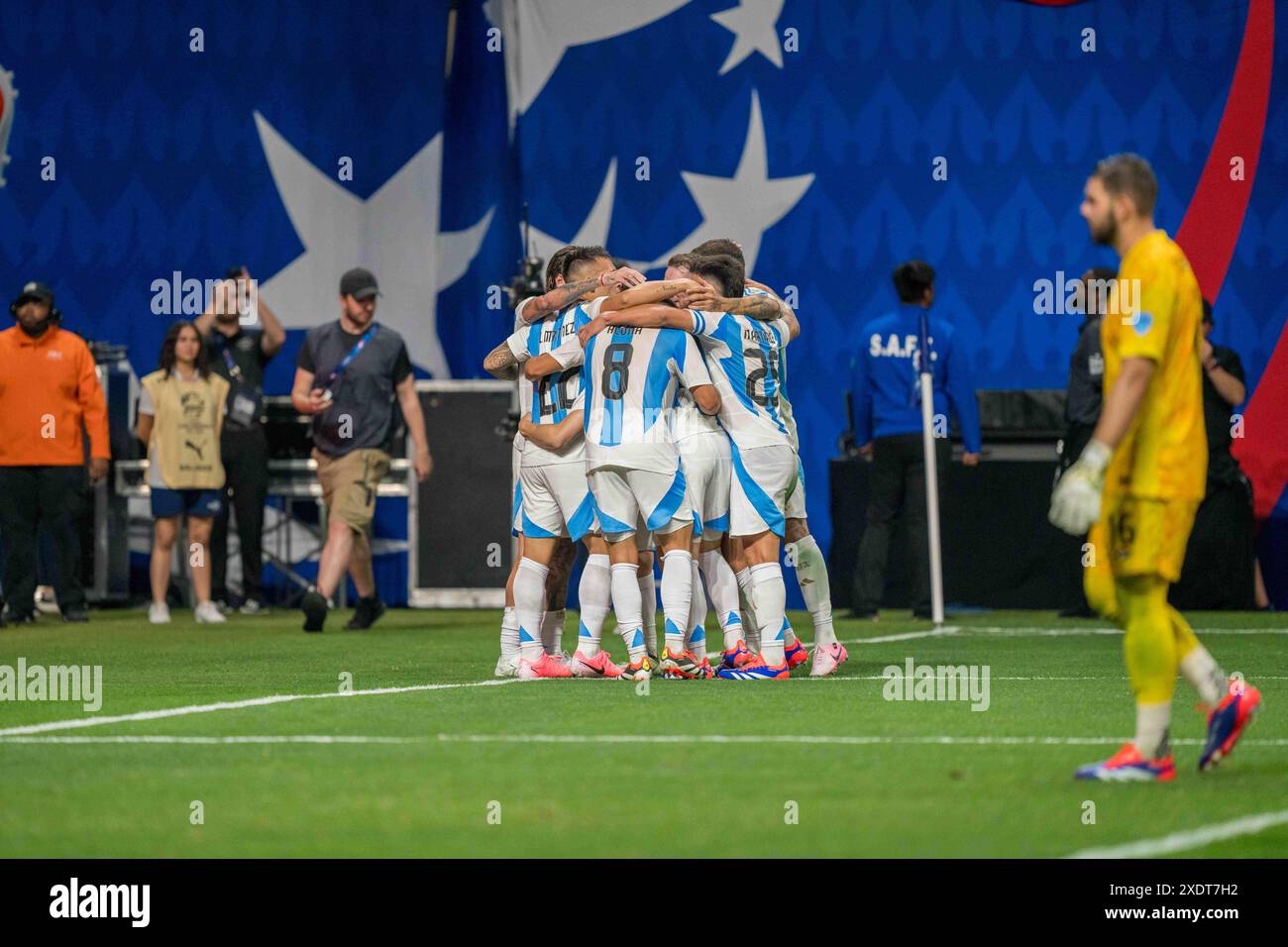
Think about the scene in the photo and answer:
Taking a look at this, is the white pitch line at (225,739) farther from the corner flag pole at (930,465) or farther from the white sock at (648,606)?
the corner flag pole at (930,465)

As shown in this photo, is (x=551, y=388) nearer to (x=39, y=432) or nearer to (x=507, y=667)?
(x=507, y=667)

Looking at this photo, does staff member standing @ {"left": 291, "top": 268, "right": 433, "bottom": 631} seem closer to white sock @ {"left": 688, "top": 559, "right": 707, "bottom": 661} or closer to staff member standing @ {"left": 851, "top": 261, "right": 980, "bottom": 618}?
staff member standing @ {"left": 851, "top": 261, "right": 980, "bottom": 618}

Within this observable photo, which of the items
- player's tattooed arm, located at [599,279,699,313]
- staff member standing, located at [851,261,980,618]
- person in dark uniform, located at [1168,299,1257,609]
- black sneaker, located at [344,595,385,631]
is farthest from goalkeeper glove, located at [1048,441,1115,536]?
person in dark uniform, located at [1168,299,1257,609]

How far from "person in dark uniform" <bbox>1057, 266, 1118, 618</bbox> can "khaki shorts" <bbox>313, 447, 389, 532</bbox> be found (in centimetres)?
488

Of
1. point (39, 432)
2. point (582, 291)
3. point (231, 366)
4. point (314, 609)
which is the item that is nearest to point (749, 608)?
point (582, 291)

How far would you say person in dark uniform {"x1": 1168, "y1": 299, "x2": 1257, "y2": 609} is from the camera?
1499cm

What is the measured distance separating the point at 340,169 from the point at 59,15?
289 cm

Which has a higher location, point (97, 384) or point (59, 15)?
point (59, 15)

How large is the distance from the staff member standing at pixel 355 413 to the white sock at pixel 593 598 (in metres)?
4.61

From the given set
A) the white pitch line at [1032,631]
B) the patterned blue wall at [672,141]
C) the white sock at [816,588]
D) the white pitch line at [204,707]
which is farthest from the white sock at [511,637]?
the patterned blue wall at [672,141]

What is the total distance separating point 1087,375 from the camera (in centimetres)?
1448

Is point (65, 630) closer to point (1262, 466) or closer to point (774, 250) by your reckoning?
point (774, 250)
